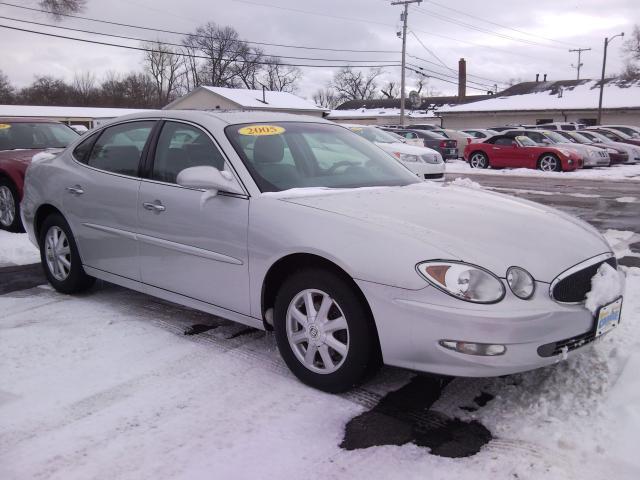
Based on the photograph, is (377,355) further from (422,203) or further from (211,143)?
(211,143)

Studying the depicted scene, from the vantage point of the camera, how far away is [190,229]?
3711mm

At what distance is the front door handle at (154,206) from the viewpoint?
3927 mm

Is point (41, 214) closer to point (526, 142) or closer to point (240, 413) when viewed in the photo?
point (240, 413)

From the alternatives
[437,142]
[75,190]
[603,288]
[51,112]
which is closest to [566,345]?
[603,288]

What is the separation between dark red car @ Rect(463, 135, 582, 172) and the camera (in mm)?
19625

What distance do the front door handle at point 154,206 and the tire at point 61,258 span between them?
109 cm

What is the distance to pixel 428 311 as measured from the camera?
8.91ft

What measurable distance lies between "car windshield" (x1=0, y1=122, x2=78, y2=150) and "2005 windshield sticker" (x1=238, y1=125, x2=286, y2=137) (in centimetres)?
578

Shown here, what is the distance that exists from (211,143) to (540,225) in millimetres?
2080

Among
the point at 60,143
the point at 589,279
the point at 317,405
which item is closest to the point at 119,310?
the point at 317,405

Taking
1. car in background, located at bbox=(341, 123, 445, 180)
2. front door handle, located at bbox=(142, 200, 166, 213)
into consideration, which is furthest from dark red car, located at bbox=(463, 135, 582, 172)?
front door handle, located at bbox=(142, 200, 166, 213)

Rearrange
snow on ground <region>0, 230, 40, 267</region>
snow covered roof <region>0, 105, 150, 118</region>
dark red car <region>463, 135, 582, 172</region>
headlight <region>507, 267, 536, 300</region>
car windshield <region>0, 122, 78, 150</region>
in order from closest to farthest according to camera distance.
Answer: headlight <region>507, 267, 536, 300</region>
snow on ground <region>0, 230, 40, 267</region>
car windshield <region>0, 122, 78, 150</region>
dark red car <region>463, 135, 582, 172</region>
snow covered roof <region>0, 105, 150, 118</region>

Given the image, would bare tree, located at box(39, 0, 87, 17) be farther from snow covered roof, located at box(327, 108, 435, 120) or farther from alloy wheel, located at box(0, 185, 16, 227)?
snow covered roof, located at box(327, 108, 435, 120)

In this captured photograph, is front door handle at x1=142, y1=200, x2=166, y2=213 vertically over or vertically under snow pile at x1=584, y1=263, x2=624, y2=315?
over
